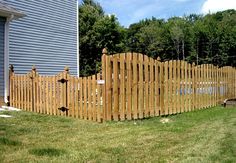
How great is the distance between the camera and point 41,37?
1928 centimetres

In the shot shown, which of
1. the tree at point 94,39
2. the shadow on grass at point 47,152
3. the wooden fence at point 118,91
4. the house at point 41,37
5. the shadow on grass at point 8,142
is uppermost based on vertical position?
the tree at point 94,39

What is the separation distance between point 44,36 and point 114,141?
1244 cm

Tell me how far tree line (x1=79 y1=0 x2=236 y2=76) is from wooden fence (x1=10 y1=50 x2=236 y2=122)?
129 ft

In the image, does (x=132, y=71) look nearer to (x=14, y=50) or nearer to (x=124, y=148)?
(x=124, y=148)

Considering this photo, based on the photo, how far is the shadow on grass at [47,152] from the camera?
6.66 m

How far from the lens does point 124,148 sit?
7.32 meters

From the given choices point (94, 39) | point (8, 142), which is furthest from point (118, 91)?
point (94, 39)

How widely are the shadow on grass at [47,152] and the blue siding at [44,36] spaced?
10.8 meters

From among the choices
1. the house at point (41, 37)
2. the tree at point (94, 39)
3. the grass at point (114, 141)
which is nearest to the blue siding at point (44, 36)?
the house at point (41, 37)

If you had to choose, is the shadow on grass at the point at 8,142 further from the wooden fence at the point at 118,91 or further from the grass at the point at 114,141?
the wooden fence at the point at 118,91

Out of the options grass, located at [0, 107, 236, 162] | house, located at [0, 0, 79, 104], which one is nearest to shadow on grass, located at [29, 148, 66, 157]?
grass, located at [0, 107, 236, 162]

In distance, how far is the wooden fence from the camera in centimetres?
1135

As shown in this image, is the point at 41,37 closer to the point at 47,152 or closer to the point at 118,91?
the point at 118,91

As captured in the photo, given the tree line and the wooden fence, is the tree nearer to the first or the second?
the tree line
